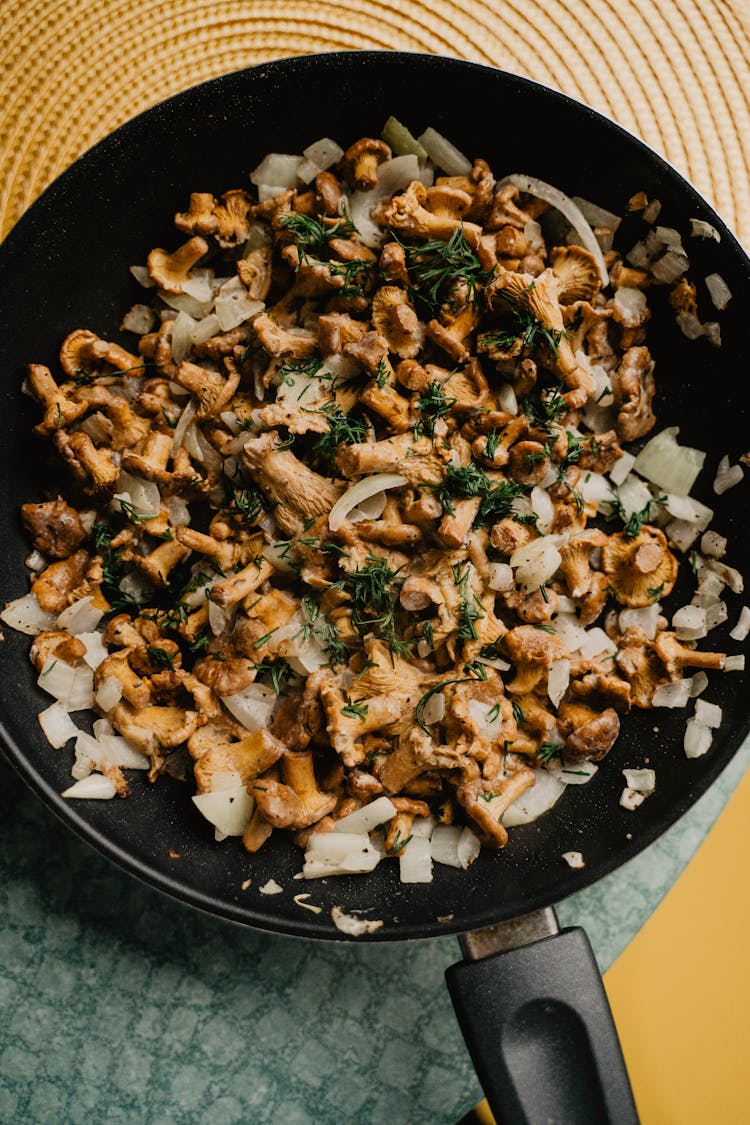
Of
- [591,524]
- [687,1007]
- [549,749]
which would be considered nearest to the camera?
[549,749]

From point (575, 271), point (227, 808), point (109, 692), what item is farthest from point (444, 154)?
point (227, 808)

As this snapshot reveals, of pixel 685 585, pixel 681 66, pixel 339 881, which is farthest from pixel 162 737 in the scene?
pixel 681 66

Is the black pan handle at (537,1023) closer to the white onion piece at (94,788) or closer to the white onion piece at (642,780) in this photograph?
the white onion piece at (642,780)

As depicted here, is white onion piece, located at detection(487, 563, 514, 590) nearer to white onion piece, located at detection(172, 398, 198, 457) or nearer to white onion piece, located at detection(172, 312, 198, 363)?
white onion piece, located at detection(172, 398, 198, 457)

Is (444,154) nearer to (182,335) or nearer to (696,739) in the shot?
(182,335)

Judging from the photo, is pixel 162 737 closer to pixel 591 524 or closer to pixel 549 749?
pixel 549 749

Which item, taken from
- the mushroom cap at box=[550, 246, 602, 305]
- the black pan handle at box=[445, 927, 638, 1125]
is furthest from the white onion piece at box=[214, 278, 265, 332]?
the black pan handle at box=[445, 927, 638, 1125]

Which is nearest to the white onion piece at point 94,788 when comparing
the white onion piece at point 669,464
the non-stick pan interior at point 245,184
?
the non-stick pan interior at point 245,184
